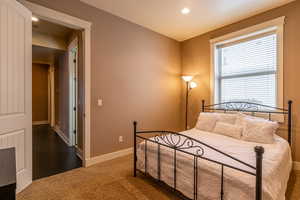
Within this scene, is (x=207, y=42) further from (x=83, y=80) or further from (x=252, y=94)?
(x=83, y=80)

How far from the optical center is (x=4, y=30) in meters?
1.88

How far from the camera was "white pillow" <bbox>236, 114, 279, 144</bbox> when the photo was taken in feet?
7.84

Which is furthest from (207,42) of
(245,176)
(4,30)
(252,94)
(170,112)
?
(4,30)

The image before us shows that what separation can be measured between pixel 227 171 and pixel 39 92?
7894 millimetres

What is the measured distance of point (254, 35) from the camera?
325cm

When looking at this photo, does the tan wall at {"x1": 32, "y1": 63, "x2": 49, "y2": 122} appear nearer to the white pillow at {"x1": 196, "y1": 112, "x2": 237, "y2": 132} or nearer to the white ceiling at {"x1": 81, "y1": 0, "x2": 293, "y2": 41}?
the white ceiling at {"x1": 81, "y1": 0, "x2": 293, "y2": 41}

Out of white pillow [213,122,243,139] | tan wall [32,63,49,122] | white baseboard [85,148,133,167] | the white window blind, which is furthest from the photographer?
tan wall [32,63,49,122]

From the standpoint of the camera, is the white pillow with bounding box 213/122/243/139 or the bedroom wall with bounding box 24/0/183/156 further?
the bedroom wall with bounding box 24/0/183/156

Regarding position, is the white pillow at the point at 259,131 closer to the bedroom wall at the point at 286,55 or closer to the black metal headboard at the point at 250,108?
the black metal headboard at the point at 250,108

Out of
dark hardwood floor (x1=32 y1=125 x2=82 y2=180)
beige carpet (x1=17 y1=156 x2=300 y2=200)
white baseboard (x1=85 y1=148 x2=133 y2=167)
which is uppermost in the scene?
white baseboard (x1=85 y1=148 x2=133 y2=167)

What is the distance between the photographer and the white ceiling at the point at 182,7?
9.13 ft

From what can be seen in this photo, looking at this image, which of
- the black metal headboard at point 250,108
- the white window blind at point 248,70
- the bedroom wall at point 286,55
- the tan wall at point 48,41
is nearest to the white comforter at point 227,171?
the black metal headboard at point 250,108

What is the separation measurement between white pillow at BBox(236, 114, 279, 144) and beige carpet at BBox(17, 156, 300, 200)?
73 cm

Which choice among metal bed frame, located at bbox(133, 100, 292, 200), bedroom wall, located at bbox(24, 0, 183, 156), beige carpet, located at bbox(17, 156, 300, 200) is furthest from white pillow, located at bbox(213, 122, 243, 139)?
bedroom wall, located at bbox(24, 0, 183, 156)
